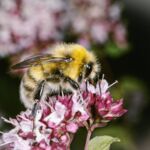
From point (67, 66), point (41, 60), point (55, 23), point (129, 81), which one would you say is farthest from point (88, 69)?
point (129, 81)

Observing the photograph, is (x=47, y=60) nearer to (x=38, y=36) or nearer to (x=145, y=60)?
(x=38, y=36)

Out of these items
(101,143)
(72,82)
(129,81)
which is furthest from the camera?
(129,81)

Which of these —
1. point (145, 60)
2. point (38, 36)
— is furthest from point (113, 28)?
point (145, 60)

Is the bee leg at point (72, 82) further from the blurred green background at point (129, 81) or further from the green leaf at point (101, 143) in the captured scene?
the blurred green background at point (129, 81)

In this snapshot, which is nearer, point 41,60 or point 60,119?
point 60,119

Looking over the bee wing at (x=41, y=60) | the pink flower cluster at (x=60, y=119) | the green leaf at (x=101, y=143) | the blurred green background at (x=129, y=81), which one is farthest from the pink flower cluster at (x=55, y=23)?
the green leaf at (x=101, y=143)

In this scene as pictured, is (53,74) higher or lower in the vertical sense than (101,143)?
higher

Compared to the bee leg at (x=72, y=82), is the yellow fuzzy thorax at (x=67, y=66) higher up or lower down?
higher up

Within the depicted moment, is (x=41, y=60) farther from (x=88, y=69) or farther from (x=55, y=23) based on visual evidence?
(x=55, y=23)
